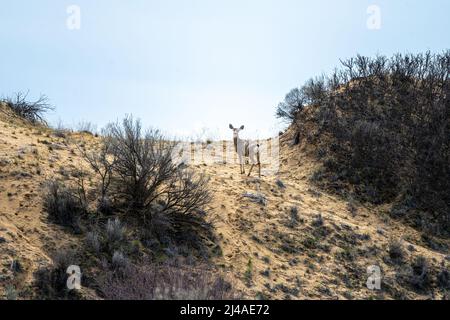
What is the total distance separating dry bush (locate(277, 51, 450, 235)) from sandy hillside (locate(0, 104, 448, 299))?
1476 mm

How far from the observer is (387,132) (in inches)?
828

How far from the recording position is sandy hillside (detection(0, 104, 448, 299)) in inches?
424

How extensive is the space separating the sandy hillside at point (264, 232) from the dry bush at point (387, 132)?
4.84 feet

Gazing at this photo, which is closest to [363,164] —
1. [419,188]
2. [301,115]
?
[419,188]

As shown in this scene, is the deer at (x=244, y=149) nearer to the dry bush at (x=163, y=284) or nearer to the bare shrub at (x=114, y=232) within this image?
the bare shrub at (x=114, y=232)

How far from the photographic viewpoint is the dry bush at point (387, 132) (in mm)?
18438

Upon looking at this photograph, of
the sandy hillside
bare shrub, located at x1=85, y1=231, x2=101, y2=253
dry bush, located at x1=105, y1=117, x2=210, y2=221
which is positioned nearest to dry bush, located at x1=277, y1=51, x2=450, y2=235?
the sandy hillside

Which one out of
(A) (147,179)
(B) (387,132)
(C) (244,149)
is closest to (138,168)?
(A) (147,179)

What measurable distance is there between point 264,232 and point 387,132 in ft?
31.8

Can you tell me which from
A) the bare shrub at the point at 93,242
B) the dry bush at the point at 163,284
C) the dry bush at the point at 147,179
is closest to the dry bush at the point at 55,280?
the dry bush at the point at 163,284

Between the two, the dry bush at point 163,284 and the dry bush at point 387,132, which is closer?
the dry bush at point 163,284

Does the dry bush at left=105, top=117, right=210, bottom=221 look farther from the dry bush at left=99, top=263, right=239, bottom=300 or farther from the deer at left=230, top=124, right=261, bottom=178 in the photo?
the deer at left=230, top=124, right=261, bottom=178
